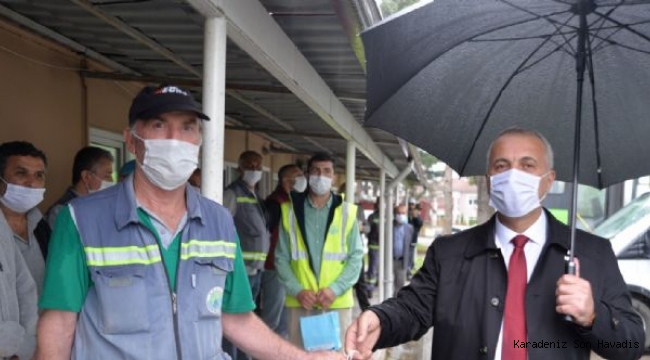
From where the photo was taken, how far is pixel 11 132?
13.0ft

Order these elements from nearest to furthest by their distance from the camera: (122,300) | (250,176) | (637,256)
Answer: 1. (122,300)
2. (250,176)
3. (637,256)

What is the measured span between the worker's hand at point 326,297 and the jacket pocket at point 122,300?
2.54 metres

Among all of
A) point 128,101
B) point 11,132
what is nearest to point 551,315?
point 11,132

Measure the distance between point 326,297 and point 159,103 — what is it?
2626 millimetres

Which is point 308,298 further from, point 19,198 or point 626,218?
point 626,218

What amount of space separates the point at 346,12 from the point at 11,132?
2.84 meters

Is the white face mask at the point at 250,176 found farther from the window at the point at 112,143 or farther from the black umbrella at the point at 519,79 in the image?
the black umbrella at the point at 519,79

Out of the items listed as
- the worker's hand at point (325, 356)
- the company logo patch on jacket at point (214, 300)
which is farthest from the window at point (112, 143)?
the worker's hand at point (325, 356)

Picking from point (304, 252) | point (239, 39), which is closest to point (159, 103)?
point (239, 39)

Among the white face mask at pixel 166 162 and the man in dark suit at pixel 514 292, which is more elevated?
the white face mask at pixel 166 162

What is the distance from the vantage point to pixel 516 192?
6.26ft

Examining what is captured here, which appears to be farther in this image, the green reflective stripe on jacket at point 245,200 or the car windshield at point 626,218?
the car windshield at point 626,218

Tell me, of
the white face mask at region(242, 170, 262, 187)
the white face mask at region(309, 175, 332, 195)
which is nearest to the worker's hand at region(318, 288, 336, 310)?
the white face mask at region(309, 175, 332, 195)

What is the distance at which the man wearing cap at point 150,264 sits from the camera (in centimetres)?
154
